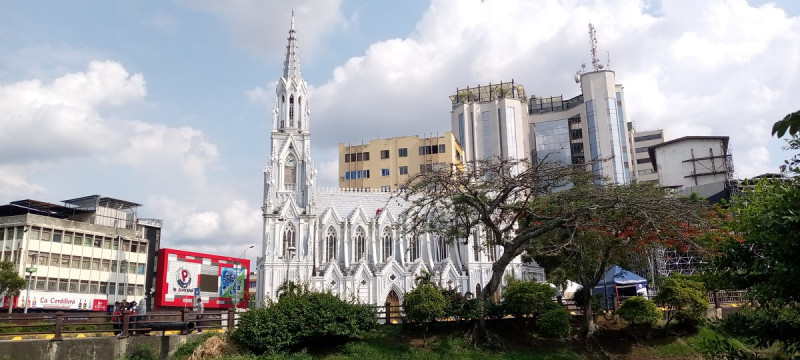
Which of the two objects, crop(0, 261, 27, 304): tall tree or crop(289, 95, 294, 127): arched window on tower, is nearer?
crop(0, 261, 27, 304): tall tree

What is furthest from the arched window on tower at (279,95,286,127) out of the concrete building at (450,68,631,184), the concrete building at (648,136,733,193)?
the concrete building at (648,136,733,193)

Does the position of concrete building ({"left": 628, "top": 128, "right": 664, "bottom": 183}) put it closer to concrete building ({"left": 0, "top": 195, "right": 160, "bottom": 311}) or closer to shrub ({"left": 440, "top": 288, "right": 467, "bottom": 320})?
concrete building ({"left": 0, "top": 195, "right": 160, "bottom": 311})

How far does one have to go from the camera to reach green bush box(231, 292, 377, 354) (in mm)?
19953

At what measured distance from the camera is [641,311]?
74.5 feet

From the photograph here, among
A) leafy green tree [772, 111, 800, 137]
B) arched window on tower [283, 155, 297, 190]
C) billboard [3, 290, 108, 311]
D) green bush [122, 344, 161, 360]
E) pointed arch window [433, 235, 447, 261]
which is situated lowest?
green bush [122, 344, 161, 360]

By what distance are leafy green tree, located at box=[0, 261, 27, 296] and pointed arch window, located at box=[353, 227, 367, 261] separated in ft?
89.2

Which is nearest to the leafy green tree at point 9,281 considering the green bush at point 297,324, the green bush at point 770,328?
the green bush at point 297,324

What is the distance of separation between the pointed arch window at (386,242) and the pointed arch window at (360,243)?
182cm

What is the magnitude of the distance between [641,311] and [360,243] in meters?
37.5

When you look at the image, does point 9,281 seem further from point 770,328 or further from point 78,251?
point 770,328

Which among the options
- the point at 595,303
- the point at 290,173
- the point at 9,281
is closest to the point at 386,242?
the point at 290,173

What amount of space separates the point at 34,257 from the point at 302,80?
2874 cm

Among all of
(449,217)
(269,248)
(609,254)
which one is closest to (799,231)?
(609,254)

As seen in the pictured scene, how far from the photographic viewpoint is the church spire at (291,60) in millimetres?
62125
